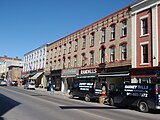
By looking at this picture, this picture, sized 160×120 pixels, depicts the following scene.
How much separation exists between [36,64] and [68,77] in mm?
20651

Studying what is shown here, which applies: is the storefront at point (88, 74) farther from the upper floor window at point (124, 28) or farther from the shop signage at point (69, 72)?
the upper floor window at point (124, 28)

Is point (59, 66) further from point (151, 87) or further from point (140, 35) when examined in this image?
point (151, 87)

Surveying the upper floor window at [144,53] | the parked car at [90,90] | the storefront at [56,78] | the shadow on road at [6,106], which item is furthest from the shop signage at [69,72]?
the shadow on road at [6,106]

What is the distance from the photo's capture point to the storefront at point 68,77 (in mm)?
39594

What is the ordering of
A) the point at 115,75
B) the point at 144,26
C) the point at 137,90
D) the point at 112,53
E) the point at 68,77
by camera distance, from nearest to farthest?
the point at 137,90, the point at 144,26, the point at 115,75, the point at 112,53, the point at 68,77

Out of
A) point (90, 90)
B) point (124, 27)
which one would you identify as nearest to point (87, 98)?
point (90, 90)

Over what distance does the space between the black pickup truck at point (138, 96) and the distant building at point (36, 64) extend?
118 feet

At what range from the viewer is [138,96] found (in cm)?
1769

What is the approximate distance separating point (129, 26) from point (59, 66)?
21717mm

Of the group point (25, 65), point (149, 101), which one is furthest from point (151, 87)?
point (25, 65)

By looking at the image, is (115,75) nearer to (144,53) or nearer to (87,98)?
(144,53)

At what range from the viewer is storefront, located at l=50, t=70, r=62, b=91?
45684 millimetres

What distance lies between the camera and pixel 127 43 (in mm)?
Result: 27578

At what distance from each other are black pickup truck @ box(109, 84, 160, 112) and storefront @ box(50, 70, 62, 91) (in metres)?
25.4
